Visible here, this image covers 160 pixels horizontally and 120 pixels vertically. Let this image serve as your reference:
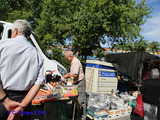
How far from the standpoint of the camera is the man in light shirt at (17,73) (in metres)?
1.28

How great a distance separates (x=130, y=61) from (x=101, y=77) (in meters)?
1.62

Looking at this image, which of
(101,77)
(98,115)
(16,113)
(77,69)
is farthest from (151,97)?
(16,113)

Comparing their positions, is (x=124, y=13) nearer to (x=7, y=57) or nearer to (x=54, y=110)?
(x=54, y=110)

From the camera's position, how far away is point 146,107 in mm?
3645

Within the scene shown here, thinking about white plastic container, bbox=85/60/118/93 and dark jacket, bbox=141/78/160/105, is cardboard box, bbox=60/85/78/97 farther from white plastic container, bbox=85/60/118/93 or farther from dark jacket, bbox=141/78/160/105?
white plastic container, bbox=85/60/118/93

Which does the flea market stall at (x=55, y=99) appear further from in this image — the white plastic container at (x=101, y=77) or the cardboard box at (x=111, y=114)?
the white plastic container at (x=101, y=77)

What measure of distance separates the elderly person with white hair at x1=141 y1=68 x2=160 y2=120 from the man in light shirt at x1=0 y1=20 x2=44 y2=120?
333 centimetres

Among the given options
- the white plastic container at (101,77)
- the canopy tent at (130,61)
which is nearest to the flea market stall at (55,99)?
the white plastic container at (101,77)

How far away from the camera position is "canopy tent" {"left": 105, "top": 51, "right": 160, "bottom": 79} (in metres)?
5.49

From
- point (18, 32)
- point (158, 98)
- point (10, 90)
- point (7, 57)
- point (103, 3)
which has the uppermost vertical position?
point (103, 3)

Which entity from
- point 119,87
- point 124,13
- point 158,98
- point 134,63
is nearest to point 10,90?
point 158,98

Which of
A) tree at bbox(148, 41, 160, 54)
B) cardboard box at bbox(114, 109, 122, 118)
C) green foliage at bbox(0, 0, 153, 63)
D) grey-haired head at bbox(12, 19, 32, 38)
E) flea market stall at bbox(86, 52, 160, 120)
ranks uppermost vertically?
green foliage at bbox(0, 0, 153, 63)

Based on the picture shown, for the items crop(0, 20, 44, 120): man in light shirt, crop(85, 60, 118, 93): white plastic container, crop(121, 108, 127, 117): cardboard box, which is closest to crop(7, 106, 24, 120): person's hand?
crop(0, 20, 44, 120): man in light shirt

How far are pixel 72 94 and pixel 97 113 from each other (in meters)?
1.28
